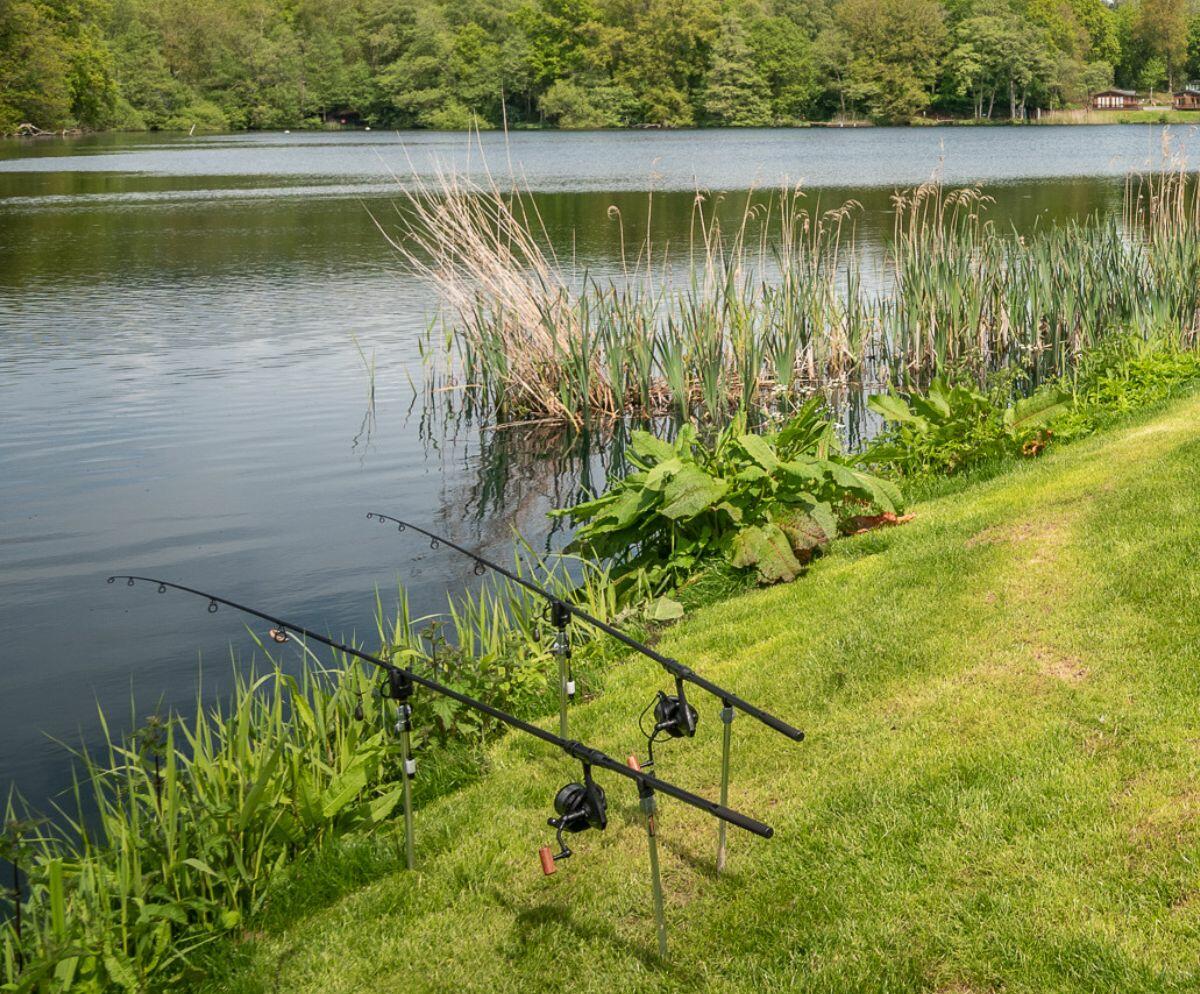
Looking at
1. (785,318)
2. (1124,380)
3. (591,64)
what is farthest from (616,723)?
(591,64)

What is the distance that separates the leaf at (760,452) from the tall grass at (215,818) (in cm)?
136

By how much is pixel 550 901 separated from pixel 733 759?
3.29ft

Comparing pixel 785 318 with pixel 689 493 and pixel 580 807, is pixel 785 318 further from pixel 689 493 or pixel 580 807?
pixel 580 807

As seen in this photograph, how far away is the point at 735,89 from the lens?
10531 centimetres

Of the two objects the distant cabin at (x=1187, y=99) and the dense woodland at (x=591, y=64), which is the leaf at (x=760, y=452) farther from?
the distant cabin at (x=1187, y=99)

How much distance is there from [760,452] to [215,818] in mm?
3598

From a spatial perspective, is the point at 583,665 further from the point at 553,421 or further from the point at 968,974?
the point at 553,421

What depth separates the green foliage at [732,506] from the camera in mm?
7219

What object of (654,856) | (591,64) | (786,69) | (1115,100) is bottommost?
(654,856)

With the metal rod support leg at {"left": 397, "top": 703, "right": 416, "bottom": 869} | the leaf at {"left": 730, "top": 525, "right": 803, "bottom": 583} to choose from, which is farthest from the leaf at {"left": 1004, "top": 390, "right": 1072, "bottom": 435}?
the metal rod support leg at {"left": 397, "top": 703, "right": 416, "bottom": 869}

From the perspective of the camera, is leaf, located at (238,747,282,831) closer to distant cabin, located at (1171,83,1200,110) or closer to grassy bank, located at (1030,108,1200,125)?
grassy bank, located at (1030,108,1200,125)

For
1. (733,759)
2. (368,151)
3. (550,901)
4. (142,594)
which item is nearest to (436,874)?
(550,901)

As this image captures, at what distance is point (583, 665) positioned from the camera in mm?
6770

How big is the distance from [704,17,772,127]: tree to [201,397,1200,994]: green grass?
10429 centimetres
